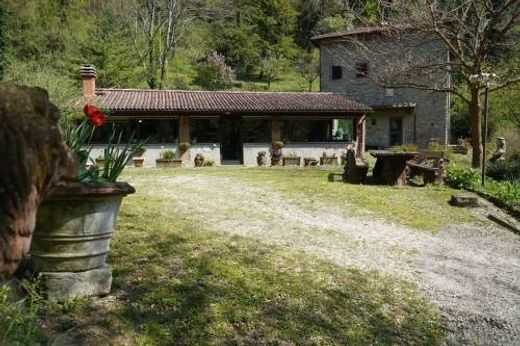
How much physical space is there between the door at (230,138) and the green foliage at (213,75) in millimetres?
15522

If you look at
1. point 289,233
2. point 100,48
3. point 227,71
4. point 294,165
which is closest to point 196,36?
point 227,71

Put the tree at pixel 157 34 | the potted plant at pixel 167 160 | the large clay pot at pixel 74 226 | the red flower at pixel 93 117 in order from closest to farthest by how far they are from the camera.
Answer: the large clay pot at pixel 74 226
the red flower at pixel 93 117
the potted plant at pixel 167 160
the tree at pixel 157 34

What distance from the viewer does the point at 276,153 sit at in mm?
23047

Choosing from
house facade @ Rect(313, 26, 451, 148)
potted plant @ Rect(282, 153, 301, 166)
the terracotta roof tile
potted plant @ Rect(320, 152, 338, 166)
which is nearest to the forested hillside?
house facade @ Rect(313, 26, 451, 148)

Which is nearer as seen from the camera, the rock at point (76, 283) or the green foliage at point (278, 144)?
the rock at point (76, 283)

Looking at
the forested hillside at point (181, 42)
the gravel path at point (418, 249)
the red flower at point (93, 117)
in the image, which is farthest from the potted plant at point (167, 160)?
the red flower at point (93, 117)

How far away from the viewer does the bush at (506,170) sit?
46.9 ft

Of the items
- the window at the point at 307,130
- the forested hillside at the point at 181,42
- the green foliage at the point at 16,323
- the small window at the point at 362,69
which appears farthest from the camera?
the forested hillside at the point at 181,42

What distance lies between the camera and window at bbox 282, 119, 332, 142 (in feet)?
78.6

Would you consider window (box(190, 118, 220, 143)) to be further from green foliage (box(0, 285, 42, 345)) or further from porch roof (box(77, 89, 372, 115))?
green foliage (box(0, 285, 42, 345))

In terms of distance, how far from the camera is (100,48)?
30453mm

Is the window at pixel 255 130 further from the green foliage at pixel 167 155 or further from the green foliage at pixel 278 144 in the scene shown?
the green foliage at pixel 167 155

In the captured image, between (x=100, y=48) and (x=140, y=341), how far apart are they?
30162 mm

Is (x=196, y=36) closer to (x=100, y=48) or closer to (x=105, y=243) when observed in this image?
(x=100, y=48)
